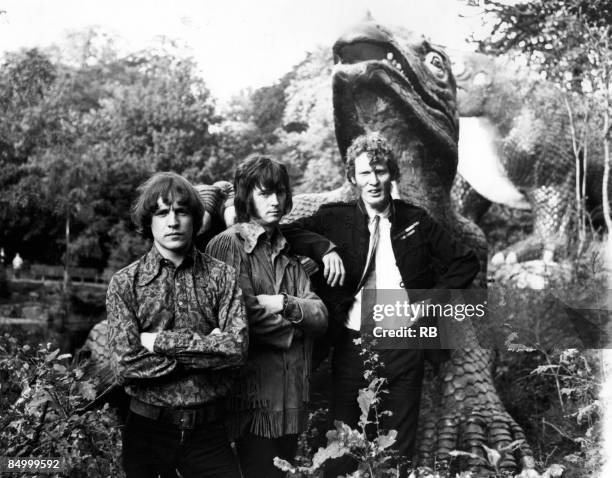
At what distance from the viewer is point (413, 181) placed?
404 cm

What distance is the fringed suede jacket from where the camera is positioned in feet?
9.02

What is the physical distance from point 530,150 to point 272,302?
4584 millimetres

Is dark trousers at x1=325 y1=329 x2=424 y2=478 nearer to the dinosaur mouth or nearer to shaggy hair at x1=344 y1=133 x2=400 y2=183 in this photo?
shaggy hair at x1=344 y1=133 x2=400 y2=183

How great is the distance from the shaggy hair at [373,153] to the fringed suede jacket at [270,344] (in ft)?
2.41

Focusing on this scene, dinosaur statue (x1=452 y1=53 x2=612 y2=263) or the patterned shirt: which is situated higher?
dinosaur statue (x1=452 y1=53 x2=612 y2=263)

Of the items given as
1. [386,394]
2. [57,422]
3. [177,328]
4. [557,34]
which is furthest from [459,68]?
[57,422]

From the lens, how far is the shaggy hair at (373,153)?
11.1 feet

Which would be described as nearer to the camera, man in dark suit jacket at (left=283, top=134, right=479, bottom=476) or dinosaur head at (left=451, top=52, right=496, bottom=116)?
man in dark suit jacket at (left=283, top=134, right=479, bottom=476)

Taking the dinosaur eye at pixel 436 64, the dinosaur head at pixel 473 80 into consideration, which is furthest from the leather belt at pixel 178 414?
the dinosaur head at pixel 473 80

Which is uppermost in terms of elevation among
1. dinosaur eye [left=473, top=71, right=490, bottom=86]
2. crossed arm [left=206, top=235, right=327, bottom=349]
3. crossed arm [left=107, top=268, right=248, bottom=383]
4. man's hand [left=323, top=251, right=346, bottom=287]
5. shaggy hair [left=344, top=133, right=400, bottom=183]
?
dinosaur eye [left=473, top=71, right=490, bottom=86]

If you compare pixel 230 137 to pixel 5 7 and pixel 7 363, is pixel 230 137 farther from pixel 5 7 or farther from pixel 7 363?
pixel 7 363

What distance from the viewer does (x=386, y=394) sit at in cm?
331

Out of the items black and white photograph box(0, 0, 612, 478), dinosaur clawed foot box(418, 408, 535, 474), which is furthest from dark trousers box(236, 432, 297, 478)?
dinosaur clawed foot box(418, 408, 535, 474)

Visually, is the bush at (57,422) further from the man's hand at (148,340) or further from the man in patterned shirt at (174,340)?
the man's hand at (148,340)
